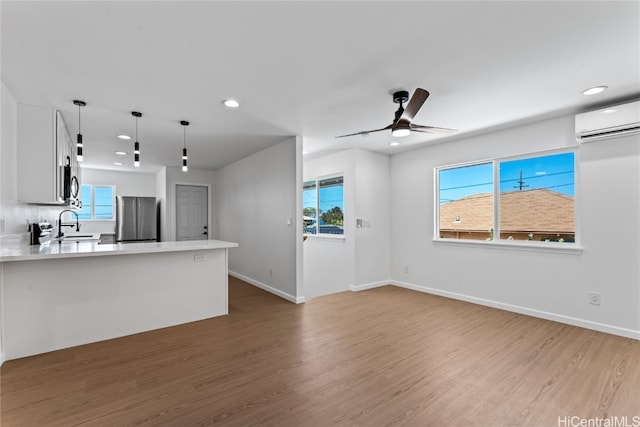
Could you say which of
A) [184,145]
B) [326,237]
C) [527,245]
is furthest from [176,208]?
[527,245]

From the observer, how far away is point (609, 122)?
3.08m

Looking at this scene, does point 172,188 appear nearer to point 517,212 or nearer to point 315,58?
point 315,58

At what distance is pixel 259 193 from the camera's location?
17.9ft

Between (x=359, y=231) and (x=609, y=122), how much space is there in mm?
3372

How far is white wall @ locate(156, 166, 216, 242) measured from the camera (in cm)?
675

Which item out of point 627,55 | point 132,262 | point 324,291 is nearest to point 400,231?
point 324,291

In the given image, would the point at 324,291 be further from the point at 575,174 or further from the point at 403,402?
the point at 575,174

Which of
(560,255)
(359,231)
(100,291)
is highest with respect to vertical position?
(359,231)

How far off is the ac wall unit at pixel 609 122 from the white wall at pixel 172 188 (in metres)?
6.84

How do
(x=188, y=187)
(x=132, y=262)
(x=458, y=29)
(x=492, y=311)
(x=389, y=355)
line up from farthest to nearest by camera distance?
(x=188, y=187), (x=492, y=311), (x=132, y=262), (x=389, y=355), (x=458, y=29)

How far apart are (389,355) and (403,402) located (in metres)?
0.69

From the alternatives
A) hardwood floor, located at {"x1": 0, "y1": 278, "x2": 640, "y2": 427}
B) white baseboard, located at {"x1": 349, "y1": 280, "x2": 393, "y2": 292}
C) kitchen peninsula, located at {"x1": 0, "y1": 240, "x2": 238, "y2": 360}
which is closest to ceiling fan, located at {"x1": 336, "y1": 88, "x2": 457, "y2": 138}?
hardwood floor, located at {"x1": 0, "y1": 278, "x2": 640, "y2": 427}

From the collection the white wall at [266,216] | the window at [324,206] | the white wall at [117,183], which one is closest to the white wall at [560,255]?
the window at [324,206]

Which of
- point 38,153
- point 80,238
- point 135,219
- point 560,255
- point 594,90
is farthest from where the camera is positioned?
point 135,219
